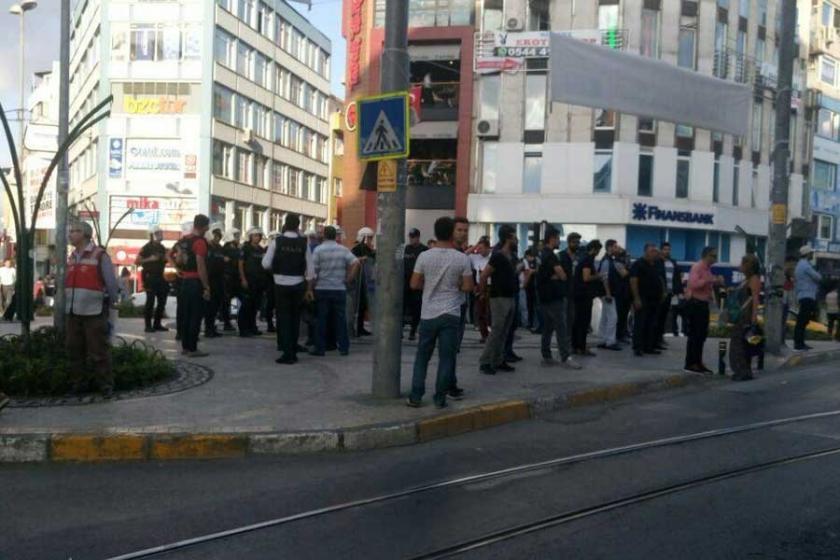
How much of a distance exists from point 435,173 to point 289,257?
93.9ft

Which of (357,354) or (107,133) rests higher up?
(107,133)

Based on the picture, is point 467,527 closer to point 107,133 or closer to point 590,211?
point 590,211

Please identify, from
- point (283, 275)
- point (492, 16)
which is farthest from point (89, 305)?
point (492, 16)

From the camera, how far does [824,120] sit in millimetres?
52219

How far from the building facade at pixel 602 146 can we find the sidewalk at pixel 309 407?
82.2 ft

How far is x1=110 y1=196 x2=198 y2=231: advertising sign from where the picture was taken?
48094 mm

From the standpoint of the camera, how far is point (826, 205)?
5272 cm

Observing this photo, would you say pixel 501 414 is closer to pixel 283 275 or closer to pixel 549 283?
pixel 549 283

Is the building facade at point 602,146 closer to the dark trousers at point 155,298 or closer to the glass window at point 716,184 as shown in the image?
the glass window at point 716,184

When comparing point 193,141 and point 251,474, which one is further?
point 193,141

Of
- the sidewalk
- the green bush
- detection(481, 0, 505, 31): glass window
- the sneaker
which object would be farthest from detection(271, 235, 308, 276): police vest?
detection(481, 0, 505, 31): glass window

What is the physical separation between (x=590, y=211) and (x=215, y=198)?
23.6 metres

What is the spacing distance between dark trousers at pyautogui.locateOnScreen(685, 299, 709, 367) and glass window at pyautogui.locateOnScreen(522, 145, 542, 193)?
25558mm

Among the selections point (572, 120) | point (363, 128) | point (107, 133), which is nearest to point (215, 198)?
point (107, 133)
